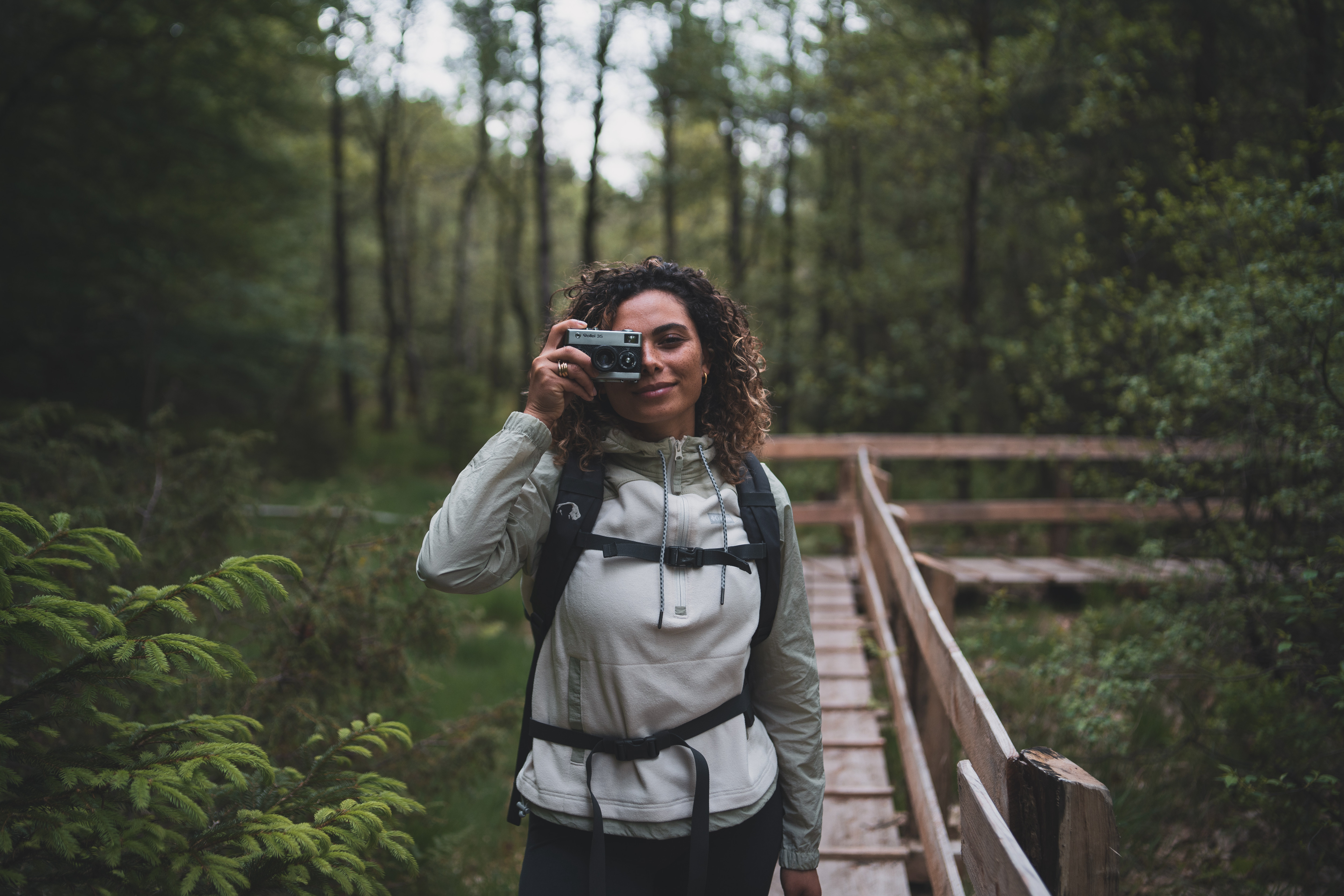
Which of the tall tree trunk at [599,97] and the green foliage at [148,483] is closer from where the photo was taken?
the green foliage at [148,483]

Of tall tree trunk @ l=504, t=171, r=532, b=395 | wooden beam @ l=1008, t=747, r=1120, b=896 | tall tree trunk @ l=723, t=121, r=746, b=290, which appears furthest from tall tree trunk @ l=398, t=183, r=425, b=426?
wooden beam @ l=1008, t=747, r=1120, b=896

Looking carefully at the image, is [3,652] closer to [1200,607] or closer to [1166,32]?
[1200,607]

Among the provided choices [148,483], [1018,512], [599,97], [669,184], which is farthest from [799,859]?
[669,184]

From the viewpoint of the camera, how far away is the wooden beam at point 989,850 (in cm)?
120

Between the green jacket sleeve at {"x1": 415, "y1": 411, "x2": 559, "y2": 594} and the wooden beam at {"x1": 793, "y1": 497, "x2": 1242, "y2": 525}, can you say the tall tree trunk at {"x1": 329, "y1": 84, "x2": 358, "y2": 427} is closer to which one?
the wooden beam at {"x1": 793, "y1": 497, "x2": 1242, "y2": 525}

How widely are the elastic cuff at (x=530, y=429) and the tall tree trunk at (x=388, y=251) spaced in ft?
57.2

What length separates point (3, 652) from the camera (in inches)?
86.3

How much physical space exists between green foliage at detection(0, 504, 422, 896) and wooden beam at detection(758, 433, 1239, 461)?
3.89m

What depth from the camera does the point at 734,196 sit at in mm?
16609

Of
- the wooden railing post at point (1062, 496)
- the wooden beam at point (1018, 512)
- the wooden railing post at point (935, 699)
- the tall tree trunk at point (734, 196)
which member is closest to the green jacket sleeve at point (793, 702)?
the wooden railing post at point (935, 699)

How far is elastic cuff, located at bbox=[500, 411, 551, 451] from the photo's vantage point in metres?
1.66

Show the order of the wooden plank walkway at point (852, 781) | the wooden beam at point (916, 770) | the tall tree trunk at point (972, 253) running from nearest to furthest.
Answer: the wooden beam at point (916, 770), the wooden plank walkway at point (852, 781), the tall tree trunk at point (972, 253)

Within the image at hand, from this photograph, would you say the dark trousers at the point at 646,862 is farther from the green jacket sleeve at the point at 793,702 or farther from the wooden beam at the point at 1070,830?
the wooden beam at the point at 1070,830

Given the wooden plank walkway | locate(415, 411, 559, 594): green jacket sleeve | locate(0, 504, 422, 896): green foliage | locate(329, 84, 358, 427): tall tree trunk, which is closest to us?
locate(0, 504, 422, 896): green foliage
